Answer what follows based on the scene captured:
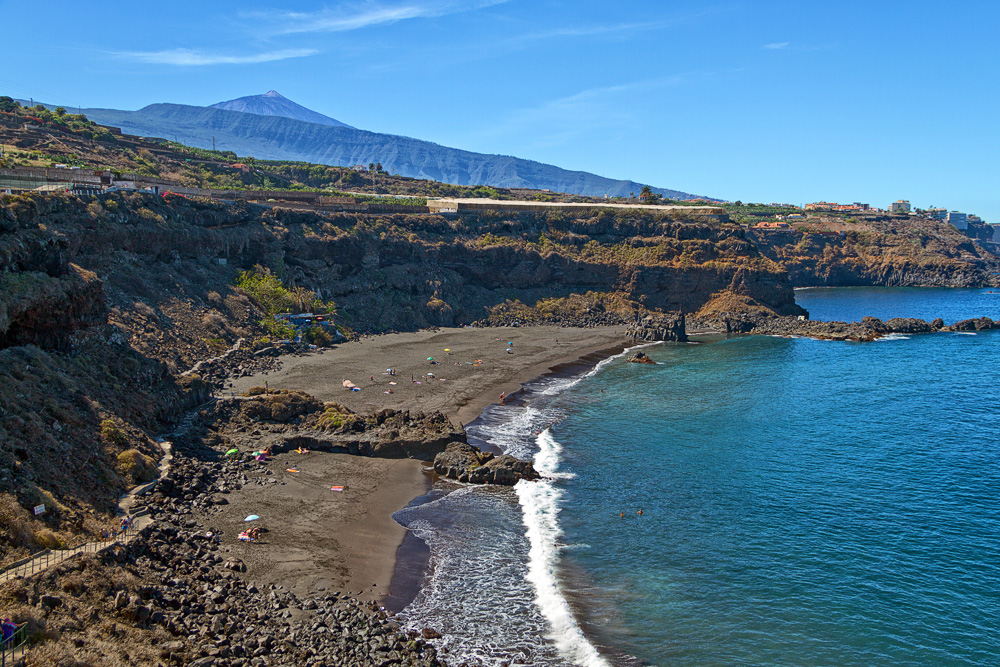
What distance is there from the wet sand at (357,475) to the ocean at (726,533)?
7.73ft

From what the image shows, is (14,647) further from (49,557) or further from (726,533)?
(726,533)

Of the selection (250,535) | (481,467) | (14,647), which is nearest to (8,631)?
(14,647)

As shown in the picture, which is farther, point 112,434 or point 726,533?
point 726,533

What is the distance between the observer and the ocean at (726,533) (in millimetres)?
24828

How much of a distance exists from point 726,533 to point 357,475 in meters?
20.4

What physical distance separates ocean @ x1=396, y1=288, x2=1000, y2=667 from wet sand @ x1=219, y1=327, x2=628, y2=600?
92.7 inches

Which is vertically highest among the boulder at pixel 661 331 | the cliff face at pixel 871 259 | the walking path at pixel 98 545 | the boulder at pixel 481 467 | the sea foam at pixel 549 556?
the cliff face at pixel 871 259

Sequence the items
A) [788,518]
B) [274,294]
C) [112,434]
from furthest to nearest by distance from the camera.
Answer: [274,294] < [788,518] < [112,434]

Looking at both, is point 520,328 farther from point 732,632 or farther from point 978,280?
point 978,280

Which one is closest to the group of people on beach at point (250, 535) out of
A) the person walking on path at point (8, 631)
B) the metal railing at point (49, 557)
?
the metal railing at point (49, 557)

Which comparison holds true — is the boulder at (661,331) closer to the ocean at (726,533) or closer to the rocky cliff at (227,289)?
the rocky cliff at (227,289)

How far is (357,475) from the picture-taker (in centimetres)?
3884

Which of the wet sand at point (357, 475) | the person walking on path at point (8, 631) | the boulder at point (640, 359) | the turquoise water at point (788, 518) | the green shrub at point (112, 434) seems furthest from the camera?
the boulder at point (640, 359)

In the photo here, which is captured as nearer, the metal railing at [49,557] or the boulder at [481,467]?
the metal railing at [49,557]
